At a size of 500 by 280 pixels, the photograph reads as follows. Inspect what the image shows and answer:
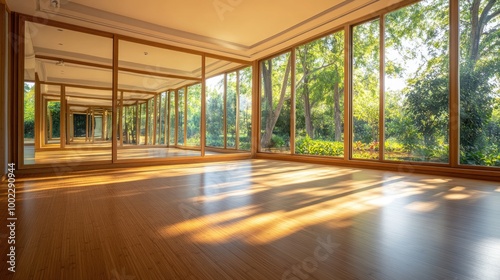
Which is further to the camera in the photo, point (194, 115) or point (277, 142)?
point (194, 115)

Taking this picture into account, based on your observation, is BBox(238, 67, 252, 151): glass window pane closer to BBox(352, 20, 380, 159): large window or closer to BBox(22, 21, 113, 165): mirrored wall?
BBox(352, 20, 380, 159): large window

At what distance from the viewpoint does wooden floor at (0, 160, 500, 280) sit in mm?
1141

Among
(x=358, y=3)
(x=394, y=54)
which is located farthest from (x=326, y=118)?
(x=358, y=3)

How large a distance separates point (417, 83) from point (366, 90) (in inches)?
33.9

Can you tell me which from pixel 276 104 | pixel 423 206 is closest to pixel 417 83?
pixel 423 206

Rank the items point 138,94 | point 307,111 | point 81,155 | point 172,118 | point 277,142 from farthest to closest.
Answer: point 138,94, point 172,118, point 277,142, point 81,155, point 307,111

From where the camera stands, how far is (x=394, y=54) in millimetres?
4418

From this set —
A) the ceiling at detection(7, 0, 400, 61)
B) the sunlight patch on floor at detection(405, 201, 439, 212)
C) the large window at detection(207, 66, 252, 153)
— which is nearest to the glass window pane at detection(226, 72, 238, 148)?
the large window at detection(207, 66, 252, 153)

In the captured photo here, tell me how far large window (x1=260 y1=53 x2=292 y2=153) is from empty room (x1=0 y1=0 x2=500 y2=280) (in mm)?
52

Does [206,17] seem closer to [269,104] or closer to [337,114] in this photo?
[269,104]

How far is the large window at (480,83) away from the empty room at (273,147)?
16 millimetres

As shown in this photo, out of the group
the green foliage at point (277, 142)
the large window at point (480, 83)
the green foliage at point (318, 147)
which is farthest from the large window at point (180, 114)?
the large window at point (480, 83)

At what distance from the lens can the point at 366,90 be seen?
15.9ft

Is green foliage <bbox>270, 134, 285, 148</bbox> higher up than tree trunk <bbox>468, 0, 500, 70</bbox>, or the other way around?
tree trunk <bbox>468, 0, 500, 70</bbox>
